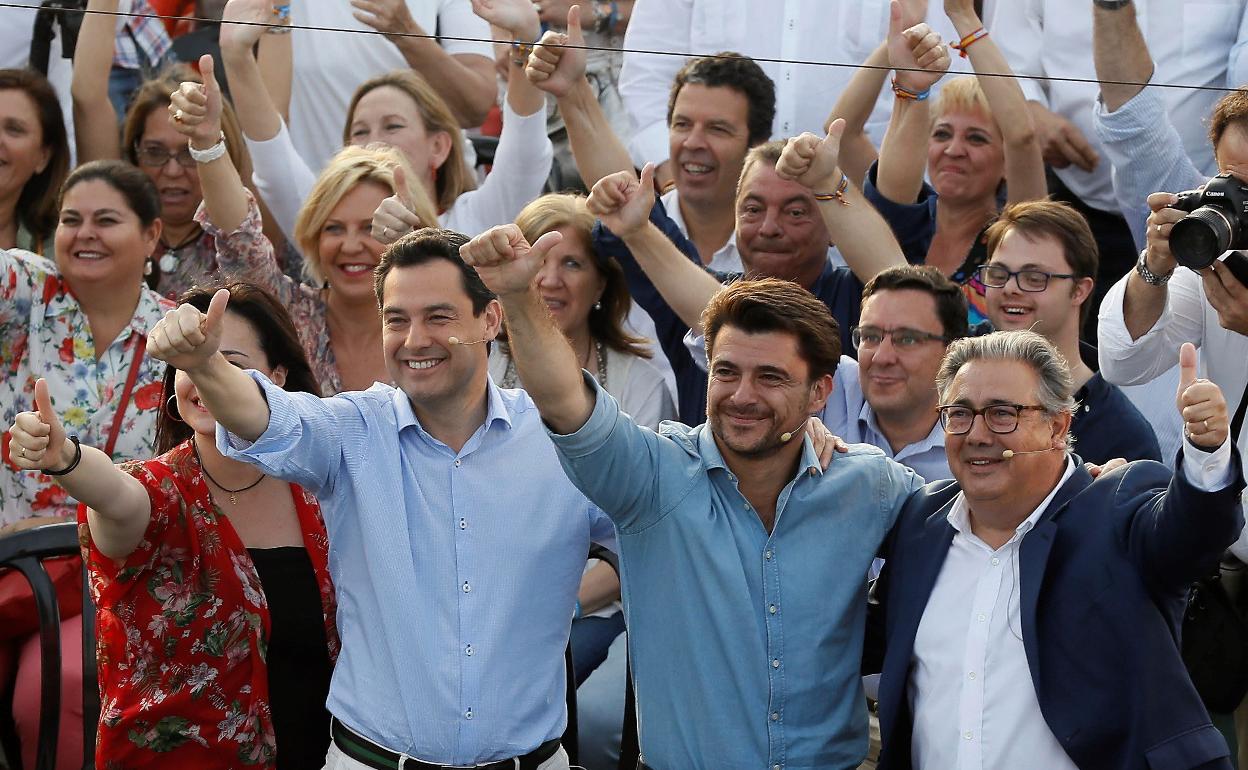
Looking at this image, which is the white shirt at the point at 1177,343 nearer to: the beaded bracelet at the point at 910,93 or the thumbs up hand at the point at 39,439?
the beaded bracelet at the point at 910,93

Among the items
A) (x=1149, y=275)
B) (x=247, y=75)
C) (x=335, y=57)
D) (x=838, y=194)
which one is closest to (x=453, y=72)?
(x=335, y=57)

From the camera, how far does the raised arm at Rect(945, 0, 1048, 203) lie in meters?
5.23

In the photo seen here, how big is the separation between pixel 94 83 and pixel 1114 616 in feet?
14.1

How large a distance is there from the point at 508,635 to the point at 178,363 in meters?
0.96

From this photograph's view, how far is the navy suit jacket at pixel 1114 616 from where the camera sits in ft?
10.7

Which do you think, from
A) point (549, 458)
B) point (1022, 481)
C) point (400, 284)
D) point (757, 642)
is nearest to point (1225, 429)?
point (1022, 481)

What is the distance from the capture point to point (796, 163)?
462 cm

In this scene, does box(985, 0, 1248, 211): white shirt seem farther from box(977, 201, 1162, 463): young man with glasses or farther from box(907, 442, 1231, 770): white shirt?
box(907, 442, 1231, 770): white shirt

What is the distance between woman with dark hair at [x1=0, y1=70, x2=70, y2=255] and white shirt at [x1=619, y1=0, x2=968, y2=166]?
2105 millimetres

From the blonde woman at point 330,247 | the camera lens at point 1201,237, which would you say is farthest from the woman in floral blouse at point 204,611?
the camera lens at point 1201,237

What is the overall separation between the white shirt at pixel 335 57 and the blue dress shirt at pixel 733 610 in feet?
10.8

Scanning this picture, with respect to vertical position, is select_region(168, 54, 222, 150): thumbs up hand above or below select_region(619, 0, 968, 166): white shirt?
below

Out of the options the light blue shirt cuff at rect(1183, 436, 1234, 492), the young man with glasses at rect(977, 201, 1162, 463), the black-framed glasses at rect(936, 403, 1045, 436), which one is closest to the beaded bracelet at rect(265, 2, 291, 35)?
the young man with glasses at rect(977, 201, 1162, 463)

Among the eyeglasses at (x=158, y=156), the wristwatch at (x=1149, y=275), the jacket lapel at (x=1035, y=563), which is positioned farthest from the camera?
the eyeglasses at (x=158, y=156)
